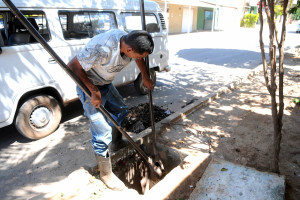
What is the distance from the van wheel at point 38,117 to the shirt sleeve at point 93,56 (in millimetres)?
2157

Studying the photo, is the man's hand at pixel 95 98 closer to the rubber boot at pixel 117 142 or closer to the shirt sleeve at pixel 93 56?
the shirt sleeve at pixel 93 56

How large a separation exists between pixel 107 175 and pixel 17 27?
2.96 metres

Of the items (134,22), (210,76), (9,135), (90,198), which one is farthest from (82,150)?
(210,76)

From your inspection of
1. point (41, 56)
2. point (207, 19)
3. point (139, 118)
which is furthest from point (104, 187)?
point (207, 19)

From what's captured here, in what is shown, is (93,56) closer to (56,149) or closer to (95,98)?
(95,98)

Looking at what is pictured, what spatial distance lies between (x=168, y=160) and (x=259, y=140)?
1.53m

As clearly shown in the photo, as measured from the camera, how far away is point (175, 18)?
25734 mm

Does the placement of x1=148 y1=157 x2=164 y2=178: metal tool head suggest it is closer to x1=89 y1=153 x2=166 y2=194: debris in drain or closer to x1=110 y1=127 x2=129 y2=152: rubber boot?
x1=89 y1=153 x2=166 y2=194: debris in drain

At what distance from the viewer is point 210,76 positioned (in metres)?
8.60

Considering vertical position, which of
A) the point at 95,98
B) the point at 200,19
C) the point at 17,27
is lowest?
the point at 200,19

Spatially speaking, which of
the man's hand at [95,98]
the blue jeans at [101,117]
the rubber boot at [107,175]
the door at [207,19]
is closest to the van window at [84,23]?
the blue jeans at [101,117]

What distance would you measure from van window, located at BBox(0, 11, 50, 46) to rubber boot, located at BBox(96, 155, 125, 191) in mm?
2432

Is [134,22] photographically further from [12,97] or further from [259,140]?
[259,140]

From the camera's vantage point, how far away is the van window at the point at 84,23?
4.43m
